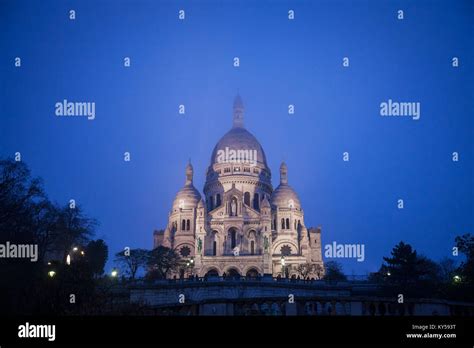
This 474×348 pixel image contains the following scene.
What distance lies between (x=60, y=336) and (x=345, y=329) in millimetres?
7257

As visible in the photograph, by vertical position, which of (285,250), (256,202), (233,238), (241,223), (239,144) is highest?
(239,144)

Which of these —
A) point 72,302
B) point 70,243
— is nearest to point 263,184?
point 70,243

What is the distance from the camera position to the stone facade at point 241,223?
190ft

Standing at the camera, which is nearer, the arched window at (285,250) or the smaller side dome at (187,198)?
the arched window at (285,250)

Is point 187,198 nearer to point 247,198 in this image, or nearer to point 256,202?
point 247,198

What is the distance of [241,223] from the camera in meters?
62.4

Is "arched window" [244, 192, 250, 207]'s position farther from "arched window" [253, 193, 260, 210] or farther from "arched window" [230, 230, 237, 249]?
"arched window" [230, 230, 237, 249]

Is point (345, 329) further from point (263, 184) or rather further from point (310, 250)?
point (263, 184)

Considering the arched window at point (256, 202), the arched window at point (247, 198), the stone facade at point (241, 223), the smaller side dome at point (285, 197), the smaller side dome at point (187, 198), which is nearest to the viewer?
the stone facade at point (241, 223)

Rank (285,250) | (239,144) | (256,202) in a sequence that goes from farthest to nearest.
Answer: (239,144) → (256,202) → (285,250)

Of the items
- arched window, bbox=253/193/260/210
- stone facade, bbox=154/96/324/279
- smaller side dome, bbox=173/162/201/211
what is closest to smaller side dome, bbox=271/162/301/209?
stone facade, bbox=154/96/324/279

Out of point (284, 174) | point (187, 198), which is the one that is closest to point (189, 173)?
point (187, 198)

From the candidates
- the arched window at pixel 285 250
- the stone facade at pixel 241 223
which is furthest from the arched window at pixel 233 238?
the arched window at pixel 285 250

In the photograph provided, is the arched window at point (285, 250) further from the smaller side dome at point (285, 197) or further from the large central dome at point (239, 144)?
the large central dome at point (239, 144)
